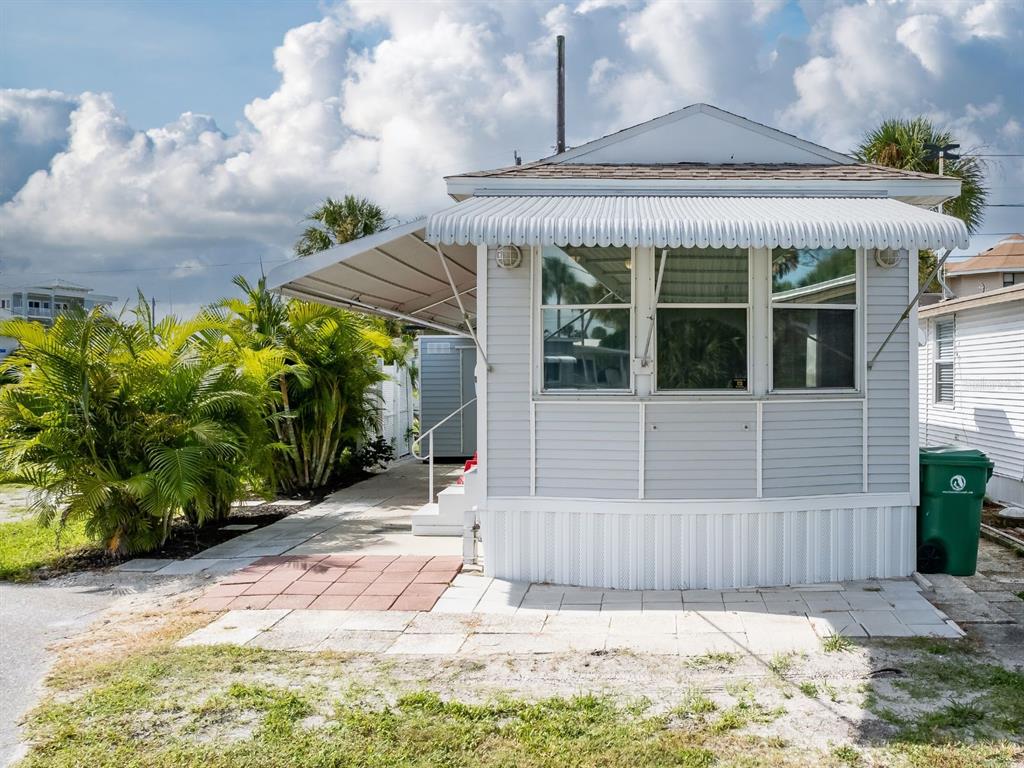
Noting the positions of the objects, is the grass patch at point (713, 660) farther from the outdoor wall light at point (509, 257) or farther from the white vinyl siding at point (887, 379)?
the outdoor wall light at point (509, 257)

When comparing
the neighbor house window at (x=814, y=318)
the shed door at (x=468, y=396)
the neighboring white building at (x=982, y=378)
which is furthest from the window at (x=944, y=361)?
the shed door at (x=468, y=396)

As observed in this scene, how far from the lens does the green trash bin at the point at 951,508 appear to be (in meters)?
6.86

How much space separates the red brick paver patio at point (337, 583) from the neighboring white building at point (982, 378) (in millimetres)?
8437

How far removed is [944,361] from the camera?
13.8 m

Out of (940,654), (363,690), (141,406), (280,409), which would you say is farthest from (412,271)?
(940,654)

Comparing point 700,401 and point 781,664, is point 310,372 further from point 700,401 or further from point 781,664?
point 781,664

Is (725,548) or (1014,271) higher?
(1014,271)

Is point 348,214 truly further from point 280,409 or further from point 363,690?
point 363,690

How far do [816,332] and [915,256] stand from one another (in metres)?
1.03

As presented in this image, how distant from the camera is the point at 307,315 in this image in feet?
37.7

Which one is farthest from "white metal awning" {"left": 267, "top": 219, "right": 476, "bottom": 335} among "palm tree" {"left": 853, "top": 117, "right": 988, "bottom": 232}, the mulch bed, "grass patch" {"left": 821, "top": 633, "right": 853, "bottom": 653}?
"palm tree" {"left": 853, "top": 117, "right": 988, "bottom": 232}

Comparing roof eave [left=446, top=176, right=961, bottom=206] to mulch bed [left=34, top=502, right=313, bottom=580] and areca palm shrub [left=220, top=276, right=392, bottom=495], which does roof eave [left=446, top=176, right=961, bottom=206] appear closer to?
mulch bed [left=34, top=502, right=313, bottom=580]

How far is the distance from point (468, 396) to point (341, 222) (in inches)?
331

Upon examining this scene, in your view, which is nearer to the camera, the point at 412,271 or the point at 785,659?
the point at 785,659
